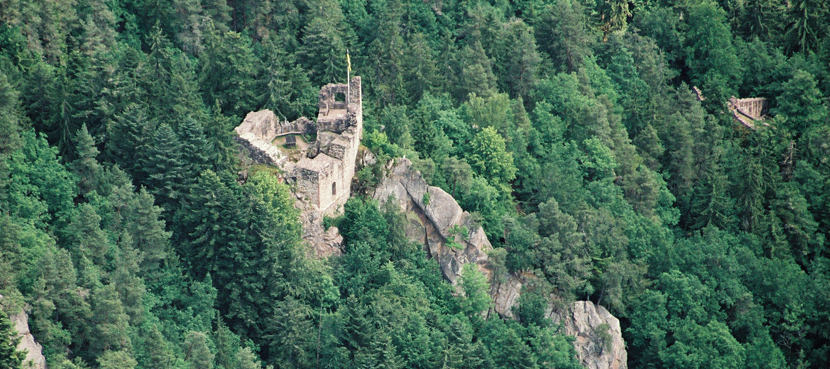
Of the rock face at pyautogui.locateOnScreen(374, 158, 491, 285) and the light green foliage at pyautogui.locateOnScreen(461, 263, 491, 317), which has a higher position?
the rock face at pyautogui.locateOnScreen(374, 158, 491, 285)

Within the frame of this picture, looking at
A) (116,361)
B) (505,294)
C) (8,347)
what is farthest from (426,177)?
(8,347)

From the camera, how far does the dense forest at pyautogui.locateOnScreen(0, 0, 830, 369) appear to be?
96250 millimetres

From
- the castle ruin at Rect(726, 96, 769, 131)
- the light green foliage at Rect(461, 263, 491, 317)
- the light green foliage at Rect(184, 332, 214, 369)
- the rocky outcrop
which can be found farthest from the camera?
the castle ruin at Rect(726, 96, 769, 131)

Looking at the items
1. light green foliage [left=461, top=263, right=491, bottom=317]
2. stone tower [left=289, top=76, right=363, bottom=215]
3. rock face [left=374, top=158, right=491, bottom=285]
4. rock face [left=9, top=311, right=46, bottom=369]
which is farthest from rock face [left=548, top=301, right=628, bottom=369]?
rock face [left=9, top=311, right=46, bottom=369]

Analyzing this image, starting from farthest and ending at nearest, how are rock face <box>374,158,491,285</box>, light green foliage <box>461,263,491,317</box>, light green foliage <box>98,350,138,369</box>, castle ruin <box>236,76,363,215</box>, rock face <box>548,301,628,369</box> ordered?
rock face <box>548,301,628,369</box> → rock face <box>374,158,491,285</box> → light green foliage <box>461,263,491,317</box> → castle ruin <box>236,76,363,215</box> → light green foliage <box>98,350,138,369</box>

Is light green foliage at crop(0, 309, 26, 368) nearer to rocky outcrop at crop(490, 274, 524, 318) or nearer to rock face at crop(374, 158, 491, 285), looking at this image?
rock face at crop(374, 158, 491, 285)

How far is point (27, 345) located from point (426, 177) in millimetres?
28029

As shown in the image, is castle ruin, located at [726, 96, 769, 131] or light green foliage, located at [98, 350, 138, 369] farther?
castle ruin, located at [726, 96, 769, 131]

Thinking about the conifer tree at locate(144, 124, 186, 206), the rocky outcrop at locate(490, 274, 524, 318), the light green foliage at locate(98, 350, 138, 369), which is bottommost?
the rocky outcrop at locate(490, 274, 524, 318)

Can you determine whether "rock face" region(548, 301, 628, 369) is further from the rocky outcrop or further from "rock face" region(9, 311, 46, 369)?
"rock face" region(9, 311, 46, 369)

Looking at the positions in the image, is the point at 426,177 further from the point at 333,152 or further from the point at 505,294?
the point at 505,294

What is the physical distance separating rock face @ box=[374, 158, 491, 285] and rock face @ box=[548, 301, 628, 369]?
6.00 meters

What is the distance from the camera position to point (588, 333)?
343ft

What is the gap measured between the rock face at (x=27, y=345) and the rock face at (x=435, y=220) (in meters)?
24.4
